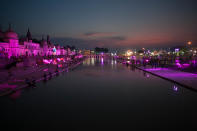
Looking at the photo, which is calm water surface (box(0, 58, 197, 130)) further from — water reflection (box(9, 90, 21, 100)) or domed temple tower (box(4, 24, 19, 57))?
domed temple tower (box(4, 24, 19, 57))

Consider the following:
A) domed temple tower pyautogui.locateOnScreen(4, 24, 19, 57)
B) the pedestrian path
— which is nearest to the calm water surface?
the pedestrian path

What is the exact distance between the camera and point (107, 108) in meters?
8.91

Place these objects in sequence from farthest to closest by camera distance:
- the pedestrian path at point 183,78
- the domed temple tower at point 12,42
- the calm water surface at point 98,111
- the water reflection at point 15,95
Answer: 1. the domed temple tower at point 12,42
2. the pedestrian path at point 183,78
3. the water reflection at point 15,95
4. the calm water surface at point 98,111

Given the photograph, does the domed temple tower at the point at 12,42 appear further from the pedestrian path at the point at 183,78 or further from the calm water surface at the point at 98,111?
the calm water surface at the point at 98,111

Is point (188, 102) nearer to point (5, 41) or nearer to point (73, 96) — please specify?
point (73, 96)

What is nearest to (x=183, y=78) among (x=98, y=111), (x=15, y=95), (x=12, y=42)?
(x=98, y=111)

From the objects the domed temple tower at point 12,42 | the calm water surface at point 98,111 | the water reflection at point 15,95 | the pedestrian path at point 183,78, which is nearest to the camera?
the calm water surface at point 98,111

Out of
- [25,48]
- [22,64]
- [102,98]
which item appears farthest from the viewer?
[25,48]

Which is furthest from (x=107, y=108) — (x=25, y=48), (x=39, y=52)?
(x=39, y=52)

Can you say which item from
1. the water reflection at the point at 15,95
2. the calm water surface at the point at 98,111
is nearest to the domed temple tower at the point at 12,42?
the water reflection at the point at 15,95

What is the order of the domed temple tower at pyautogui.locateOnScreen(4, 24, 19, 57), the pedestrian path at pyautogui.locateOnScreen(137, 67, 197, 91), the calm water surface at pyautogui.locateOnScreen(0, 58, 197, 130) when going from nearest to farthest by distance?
the calm water surface at pyautogui.locateOnScreen(0, 58, 197, 130) → the pedestrian path at pyautogui.locateOnScreen(137, 67, 197, 91) → the domed temple tower at pyautogui.locateOnScreen(4, 24, 19, 57)

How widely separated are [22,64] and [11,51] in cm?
3368

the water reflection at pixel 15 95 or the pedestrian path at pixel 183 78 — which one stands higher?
the pedestrian path at pixel 183 78

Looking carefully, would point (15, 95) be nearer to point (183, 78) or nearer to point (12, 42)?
point (183, 78)
